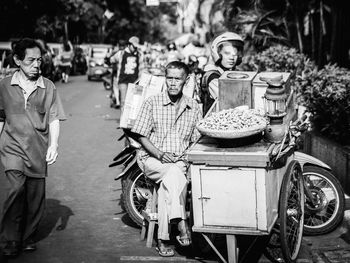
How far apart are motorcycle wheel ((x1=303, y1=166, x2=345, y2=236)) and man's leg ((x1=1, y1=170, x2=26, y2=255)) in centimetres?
273

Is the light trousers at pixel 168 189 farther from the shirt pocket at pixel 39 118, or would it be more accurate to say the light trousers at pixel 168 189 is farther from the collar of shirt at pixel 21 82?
the collar of shirt at pixel 21 82

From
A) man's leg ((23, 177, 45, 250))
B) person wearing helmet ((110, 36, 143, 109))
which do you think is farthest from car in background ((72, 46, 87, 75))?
man's leg ((23, 177, 45, 250))

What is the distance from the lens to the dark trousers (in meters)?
5.57

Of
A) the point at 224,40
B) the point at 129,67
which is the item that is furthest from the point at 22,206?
the point at 129,67

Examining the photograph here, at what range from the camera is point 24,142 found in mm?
5582

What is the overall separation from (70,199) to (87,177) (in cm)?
123

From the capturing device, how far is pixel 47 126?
5.80 m

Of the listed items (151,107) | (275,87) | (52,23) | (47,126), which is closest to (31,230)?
(47,126)

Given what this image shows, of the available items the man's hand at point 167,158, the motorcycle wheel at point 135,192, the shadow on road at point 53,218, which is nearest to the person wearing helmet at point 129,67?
the shadow on road at point 53,218

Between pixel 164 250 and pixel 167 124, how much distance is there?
1174mm

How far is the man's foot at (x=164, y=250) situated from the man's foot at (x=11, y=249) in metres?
1.30

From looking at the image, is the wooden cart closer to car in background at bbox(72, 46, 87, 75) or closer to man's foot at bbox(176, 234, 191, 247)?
man's foot at bbox(176, 234, 191, 247)

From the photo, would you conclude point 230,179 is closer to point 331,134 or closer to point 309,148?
point 331,134

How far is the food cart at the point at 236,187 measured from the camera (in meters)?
4.73
